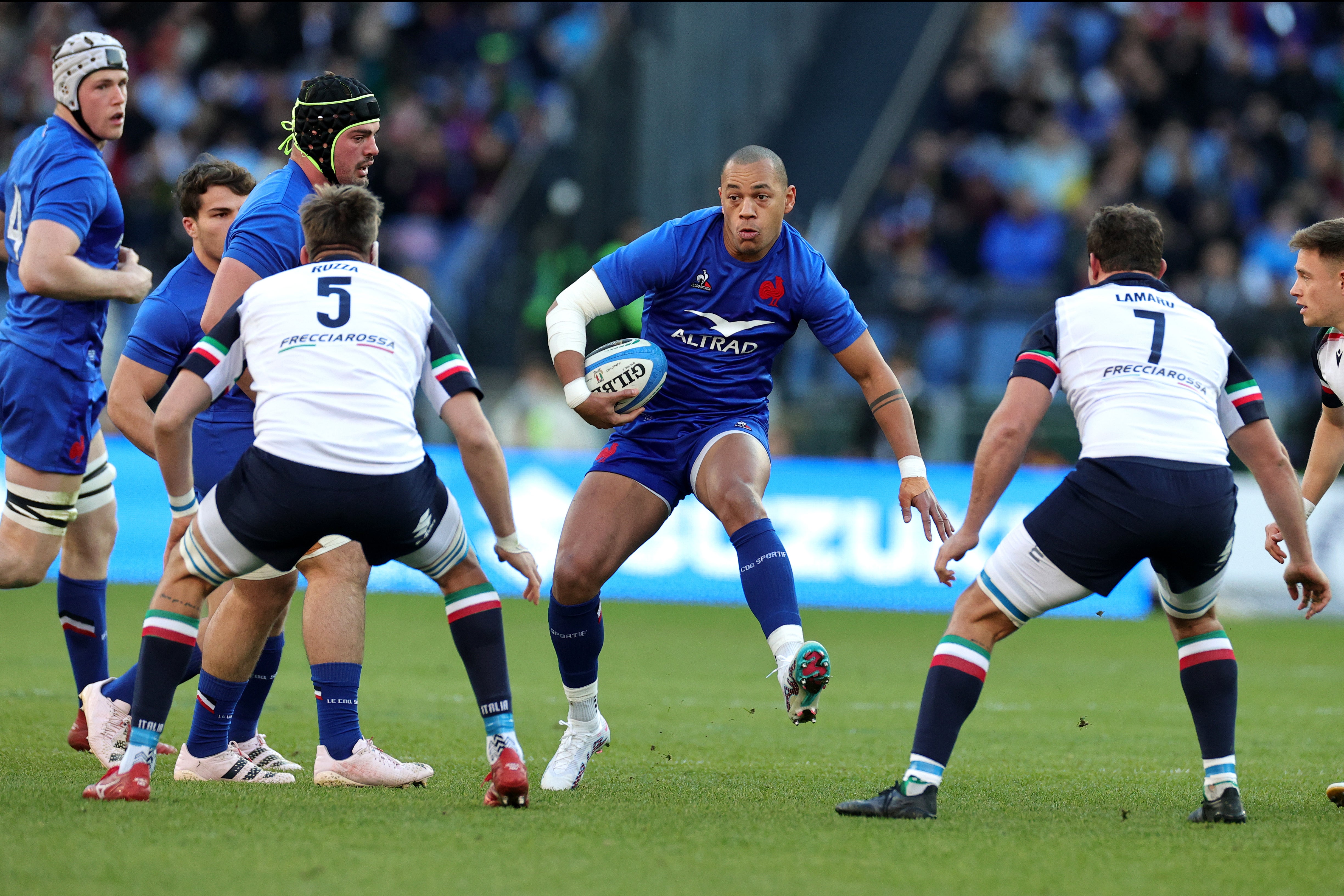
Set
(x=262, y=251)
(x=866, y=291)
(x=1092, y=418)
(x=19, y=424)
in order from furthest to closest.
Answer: (x=866, y=291)
(x=19, y=424)
(x=262, y=251)
(x=1092, y=418)

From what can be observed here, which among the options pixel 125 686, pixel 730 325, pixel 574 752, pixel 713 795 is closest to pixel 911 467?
pixel 730 325

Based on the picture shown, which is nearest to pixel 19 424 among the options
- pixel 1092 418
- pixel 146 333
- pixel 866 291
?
pixel 146 333

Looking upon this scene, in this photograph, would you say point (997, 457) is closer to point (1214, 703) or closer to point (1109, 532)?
point (1109, 532)

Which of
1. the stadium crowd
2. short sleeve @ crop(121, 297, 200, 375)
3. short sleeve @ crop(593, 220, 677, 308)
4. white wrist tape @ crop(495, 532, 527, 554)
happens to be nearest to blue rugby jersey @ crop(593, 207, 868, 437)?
short sleeve @ crop(593, 220, 677, 308)

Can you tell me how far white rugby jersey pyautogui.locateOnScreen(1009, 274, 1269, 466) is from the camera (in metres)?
4.88

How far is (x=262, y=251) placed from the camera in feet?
17.9

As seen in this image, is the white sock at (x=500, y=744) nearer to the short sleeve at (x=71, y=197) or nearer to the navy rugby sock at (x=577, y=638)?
the navy rugby sock at (x=577, y=638)

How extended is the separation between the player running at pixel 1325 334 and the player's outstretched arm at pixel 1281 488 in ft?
1.15

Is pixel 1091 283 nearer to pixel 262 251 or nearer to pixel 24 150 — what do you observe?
pixel 262 251

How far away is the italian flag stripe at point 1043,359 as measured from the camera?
5.00 meters

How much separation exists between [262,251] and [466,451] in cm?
131

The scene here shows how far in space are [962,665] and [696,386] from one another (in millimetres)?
1827

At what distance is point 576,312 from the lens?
5957mm

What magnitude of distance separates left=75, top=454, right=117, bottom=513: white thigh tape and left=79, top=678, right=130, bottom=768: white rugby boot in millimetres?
871
